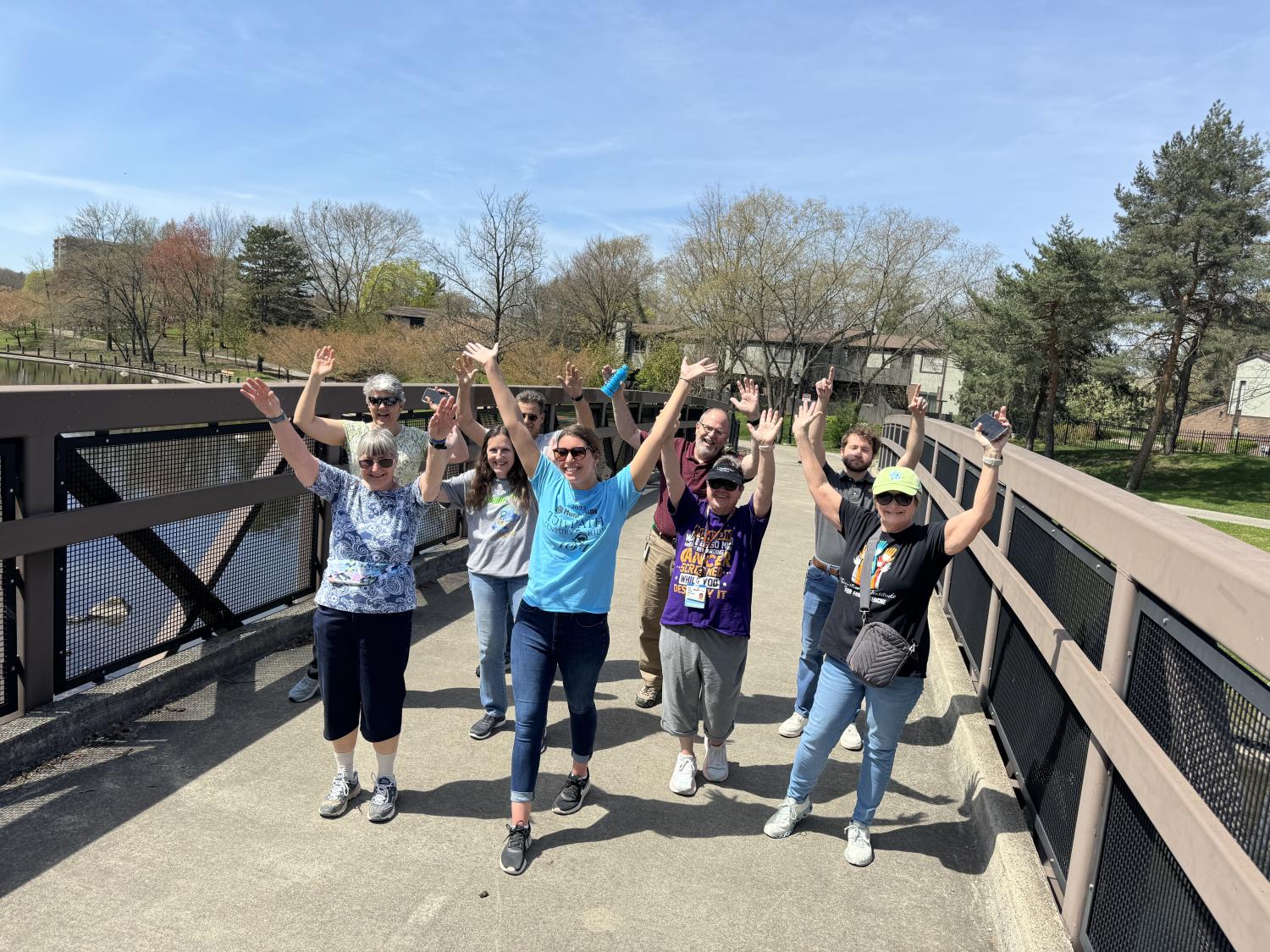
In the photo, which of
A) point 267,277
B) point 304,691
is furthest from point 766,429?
point 267,277

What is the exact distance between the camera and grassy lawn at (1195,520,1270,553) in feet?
61.3

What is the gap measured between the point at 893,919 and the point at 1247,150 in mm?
38457

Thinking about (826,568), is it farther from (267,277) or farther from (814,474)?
(267,277)

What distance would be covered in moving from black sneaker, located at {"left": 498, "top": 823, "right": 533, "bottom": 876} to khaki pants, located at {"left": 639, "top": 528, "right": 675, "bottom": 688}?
1.78 metres

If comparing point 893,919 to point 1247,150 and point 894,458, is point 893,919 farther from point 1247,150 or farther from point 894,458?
point 1247,150

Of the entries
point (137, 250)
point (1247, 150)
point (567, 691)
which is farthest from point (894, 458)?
point (137, 250)

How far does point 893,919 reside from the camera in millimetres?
3100

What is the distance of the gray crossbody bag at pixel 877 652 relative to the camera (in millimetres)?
3230

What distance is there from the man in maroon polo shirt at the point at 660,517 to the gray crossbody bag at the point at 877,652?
131 cm

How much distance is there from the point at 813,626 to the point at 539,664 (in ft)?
6.26

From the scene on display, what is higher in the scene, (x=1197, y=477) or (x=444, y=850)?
(x=444, y=850)

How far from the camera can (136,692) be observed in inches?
167

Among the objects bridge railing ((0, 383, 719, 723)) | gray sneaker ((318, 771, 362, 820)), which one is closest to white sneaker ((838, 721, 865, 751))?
gray sneaker ((318, 771, 362, 820))

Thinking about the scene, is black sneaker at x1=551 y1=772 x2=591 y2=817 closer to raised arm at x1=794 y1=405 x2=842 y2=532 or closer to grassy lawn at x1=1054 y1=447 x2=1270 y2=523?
raised arm at x1=794 y1=405 x2=842 y2=532
